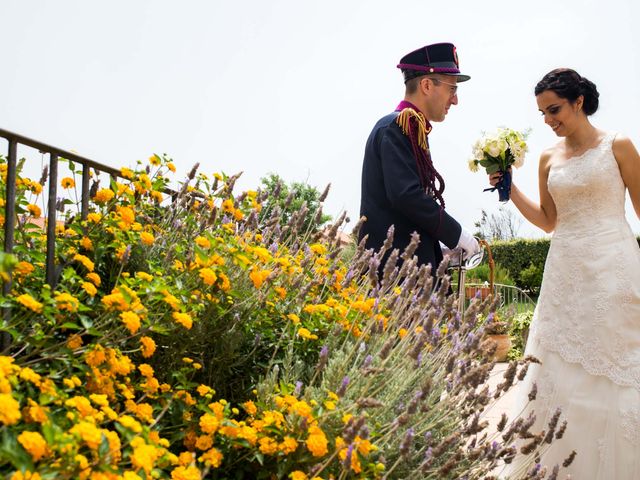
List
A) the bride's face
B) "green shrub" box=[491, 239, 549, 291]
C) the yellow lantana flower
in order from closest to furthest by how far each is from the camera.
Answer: the yellow lantana flower, the bride's face, "green shrub" box=[491, 239, 549, 291]

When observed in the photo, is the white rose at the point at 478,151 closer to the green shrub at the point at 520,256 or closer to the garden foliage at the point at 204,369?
the garden foliage at the point at 204,369

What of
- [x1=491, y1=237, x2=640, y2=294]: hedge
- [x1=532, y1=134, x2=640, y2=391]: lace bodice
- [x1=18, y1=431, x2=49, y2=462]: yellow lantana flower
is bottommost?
[x1=18, y1=431, x2=49, y2=462]: yellow lantana flower

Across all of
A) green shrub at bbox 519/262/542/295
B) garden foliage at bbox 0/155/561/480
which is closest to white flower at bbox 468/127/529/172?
garden foliage at bbox 0/155/561/480

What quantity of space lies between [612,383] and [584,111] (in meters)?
1.54

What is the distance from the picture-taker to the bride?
11.4 feet

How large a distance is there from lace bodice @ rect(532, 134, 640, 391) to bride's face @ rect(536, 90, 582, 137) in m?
0.21

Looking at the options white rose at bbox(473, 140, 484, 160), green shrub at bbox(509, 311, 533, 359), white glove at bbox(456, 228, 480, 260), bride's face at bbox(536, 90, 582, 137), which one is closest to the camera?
white glove at bbox(456, 228, 480, 260)

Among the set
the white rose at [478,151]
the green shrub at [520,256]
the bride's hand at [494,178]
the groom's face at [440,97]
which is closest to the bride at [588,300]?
the bride's hand at [494,178]

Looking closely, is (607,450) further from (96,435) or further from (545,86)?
(96,435)

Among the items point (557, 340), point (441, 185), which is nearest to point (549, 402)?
point (557, 340)

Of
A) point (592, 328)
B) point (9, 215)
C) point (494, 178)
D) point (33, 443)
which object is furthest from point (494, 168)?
point (33, 443)

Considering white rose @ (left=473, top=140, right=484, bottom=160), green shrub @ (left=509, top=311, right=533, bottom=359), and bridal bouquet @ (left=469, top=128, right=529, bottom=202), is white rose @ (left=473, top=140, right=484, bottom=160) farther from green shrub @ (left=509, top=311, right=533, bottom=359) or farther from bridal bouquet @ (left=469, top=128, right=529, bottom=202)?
green shrub @ (left=509, top=311, right=533, bottom=359)

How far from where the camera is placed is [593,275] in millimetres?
3635

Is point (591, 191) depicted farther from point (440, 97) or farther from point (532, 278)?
point (532, 278)
